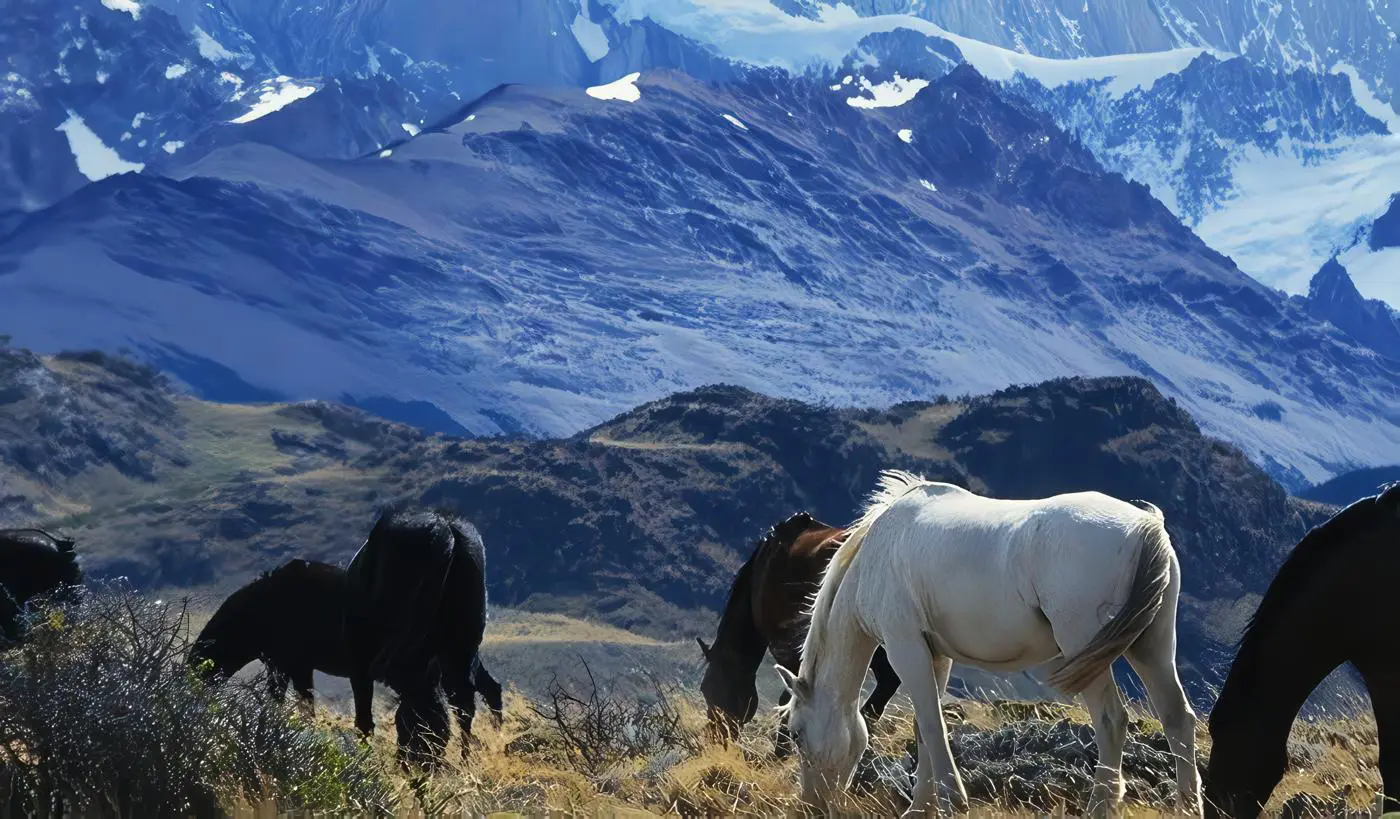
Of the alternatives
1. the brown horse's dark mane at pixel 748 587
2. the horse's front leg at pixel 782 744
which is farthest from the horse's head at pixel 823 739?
the brown horse's dark mane at pixel 748 587

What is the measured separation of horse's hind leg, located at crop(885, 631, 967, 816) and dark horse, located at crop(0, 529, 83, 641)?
8623 mm

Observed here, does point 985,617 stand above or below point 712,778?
above

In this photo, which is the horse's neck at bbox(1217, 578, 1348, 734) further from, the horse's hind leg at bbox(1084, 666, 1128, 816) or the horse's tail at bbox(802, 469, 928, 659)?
the horse's tail at bbox(802, 469, 928, 659)

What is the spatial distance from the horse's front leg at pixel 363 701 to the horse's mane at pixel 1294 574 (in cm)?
809

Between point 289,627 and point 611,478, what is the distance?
144 meters

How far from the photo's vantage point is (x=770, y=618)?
15.2 m

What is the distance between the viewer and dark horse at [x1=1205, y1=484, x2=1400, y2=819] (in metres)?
9.19

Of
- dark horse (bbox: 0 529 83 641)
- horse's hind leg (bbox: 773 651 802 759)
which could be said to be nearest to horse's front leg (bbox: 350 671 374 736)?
dark horse (bbox: 0 529 83 641)

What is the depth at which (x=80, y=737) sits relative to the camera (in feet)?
28.3

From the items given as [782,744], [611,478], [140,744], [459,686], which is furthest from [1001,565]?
[611,478]

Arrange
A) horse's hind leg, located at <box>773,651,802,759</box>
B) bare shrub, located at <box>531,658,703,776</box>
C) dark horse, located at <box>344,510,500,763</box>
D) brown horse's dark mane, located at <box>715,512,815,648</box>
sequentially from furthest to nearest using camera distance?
brown horse's dark mane, located at <box>715,512,815,648</box>, dark horse, located at <box>344,510,500,763</box>, bare shrub, located at <box>531,658,703,776</box>, horse's hind leg, located at <box>773,651,802,759</box>

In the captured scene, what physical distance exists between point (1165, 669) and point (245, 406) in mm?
186916

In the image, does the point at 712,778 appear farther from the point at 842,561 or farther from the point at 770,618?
the point at 770,618

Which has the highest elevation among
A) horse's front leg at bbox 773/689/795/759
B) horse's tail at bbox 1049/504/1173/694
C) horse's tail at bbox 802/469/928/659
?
horse's tail at bbox 1049/504/1173/694
